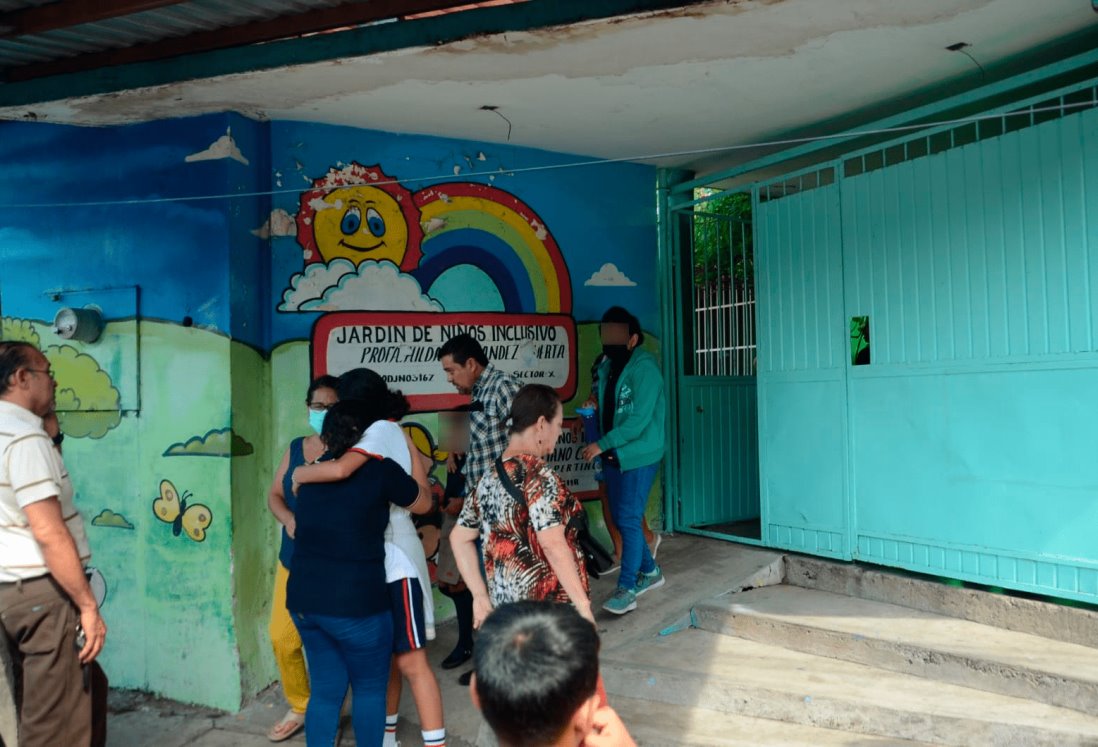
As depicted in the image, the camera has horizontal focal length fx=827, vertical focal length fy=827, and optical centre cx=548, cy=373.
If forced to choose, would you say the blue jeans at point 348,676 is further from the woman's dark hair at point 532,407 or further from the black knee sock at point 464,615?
the black knee sock at point 464,615

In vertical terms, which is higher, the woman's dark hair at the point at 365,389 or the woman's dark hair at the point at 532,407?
the woman's dark hair at the point at 365,389

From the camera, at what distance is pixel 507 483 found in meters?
2.92

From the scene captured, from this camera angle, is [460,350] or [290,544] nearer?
[290,544]

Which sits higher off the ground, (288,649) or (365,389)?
(365,389)

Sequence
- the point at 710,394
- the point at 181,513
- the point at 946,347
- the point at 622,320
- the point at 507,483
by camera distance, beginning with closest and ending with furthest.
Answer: the point at 507,483 < the point at 946,347 < the point at 181,513 < the point at 622,320 < the point at 710,394

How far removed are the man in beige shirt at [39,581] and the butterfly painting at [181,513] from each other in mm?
1488

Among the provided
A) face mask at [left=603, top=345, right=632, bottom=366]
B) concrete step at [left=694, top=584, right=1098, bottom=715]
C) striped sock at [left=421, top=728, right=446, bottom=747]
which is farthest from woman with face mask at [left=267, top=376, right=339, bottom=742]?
concrete step at [left=694, top=584, right=1098, bottom=715]

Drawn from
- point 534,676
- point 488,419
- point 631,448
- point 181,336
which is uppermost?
point 181,336

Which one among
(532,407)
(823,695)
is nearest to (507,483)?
(532,407)

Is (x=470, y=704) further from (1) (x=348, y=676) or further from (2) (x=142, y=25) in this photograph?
(2) (x=142, y=25)

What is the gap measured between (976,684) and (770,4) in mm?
3169

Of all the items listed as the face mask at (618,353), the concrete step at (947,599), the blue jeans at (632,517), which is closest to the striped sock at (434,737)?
the blue jeans at (632,517)

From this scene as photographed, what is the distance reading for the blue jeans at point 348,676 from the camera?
127 inches

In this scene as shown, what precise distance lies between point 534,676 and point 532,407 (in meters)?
1.56
